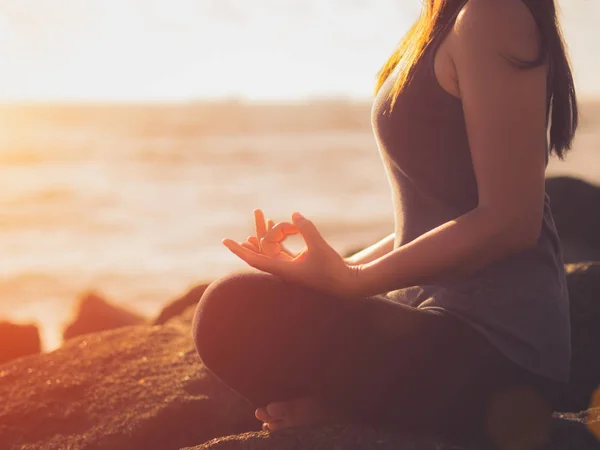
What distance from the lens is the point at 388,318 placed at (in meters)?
2.04

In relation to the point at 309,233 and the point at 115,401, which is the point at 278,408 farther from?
the point at 115,401

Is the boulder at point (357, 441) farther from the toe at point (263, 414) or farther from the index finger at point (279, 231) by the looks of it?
the index finger at point (279, 231)

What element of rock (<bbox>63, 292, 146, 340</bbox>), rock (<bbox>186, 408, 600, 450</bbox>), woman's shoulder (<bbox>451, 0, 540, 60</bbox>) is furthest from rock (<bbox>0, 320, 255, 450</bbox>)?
rock (<bbox>63, 292, 146, 340</bbox>)

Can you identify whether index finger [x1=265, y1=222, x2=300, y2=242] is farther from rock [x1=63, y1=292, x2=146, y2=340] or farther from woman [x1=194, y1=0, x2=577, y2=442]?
rock [x1=63, y1=292, x2=146, y2=340]

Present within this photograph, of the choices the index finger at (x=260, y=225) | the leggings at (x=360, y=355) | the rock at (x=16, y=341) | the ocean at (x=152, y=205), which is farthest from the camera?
the ocean at (x=152, y=205)

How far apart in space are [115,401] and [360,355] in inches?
55.7

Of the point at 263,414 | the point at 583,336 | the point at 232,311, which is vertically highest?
the point at 232,311

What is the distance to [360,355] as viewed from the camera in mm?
2043

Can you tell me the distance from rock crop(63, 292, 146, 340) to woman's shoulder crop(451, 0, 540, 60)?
14.5 feet

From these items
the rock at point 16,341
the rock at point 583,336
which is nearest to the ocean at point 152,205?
the rock at point 16,341

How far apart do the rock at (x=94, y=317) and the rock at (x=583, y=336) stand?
3523mm

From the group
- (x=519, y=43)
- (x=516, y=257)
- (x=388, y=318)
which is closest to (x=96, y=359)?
(x=388, y=318)

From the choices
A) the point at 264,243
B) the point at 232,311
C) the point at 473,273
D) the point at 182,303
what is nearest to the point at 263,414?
the point at 232,311

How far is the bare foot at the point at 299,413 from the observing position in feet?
7.38
